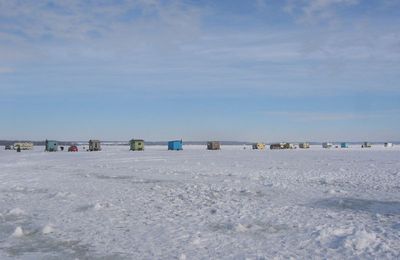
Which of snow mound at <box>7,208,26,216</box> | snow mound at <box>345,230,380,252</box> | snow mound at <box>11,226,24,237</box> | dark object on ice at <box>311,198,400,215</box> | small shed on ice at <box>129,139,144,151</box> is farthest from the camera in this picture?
small shed on ice at <box>129,139,144,151</box>

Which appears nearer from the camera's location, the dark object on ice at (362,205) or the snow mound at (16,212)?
the dark object on ice at (362,205)

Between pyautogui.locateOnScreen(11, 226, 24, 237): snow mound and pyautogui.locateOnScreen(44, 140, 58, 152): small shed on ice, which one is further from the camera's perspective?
pyautogui.locateOnScreen(44, 140, 58, 152): small shed on ice

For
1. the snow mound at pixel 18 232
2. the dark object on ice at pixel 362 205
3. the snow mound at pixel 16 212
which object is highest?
the dark object on ice at pixel 362 205

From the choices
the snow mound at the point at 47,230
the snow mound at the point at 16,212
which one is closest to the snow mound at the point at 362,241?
the snow mound at the point at 47,230

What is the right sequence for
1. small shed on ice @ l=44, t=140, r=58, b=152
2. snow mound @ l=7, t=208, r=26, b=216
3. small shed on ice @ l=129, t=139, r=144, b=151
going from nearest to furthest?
snow mound @ l=7, t=208, r=26, b=216 → small shed on ice @ l=44, t=140, r=58, b=152 → small shed on ice @ l=129, t=139, r=144, b=151

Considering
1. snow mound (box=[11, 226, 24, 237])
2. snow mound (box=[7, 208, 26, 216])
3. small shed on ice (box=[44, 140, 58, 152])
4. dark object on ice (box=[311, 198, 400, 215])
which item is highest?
small shed on ice (box=[44, 140, 58, 152])

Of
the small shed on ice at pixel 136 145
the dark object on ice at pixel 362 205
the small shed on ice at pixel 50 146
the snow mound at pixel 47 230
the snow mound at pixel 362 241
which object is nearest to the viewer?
the snow mound at pixel 362 241

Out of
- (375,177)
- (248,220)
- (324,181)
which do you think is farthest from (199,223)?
(375,177)

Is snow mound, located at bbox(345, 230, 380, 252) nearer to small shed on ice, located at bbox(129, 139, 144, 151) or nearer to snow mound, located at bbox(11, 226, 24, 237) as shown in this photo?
snow mound, located at bbox(11, 226, 24, 237)

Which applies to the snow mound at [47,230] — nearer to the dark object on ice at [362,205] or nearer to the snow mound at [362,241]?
the snow mound at [362,241]

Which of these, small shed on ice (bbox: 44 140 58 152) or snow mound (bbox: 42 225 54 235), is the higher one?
small shed on ice (bbox: 44 140 58 152)

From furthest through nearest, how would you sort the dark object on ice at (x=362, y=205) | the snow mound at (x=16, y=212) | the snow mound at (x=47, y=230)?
the snow mound at (x=16, y=212) → the dark object on ice at (x=362, y=205) → the snow mound at (x=47, y=230)

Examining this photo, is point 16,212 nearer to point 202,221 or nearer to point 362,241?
point 202,221

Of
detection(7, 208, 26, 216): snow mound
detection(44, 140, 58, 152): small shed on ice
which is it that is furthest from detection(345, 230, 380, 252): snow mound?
detection(44, 140, 58, 152): small shed on ice
